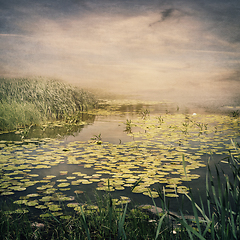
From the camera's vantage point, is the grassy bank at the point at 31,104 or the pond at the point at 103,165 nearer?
the pond at the point at 103,165

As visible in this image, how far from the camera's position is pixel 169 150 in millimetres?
3814

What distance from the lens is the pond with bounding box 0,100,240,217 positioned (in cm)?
215

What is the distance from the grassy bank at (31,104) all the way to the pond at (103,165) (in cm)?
81

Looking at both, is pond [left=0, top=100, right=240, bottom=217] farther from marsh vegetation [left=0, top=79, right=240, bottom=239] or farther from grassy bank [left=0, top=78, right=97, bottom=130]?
grassy bank [left=0, top=78, right=97, bottom=130]

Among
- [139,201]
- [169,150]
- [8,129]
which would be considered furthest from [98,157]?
[8,129]

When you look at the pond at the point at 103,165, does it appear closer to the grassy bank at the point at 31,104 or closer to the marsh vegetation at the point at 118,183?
the marsh vegetation at the point at 118,183

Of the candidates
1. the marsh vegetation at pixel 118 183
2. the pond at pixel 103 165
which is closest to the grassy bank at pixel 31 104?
the marsh vegetation at pixel 118 183

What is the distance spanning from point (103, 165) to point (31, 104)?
13.8 feet

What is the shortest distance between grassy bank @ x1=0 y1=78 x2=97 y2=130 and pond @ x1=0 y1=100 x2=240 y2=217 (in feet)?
2.64

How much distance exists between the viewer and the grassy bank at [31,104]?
5.76 meters

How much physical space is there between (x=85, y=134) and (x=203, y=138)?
7.98 ft

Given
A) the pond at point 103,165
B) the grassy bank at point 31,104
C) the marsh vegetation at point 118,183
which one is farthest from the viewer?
the grassy bank at point 31,104

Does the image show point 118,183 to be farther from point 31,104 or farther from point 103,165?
point 31,104

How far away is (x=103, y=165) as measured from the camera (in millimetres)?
3059
